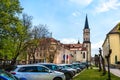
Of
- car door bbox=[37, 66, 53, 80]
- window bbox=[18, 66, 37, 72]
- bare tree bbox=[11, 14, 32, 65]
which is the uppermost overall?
bare tree bbox=[11, 14, 32, 65]

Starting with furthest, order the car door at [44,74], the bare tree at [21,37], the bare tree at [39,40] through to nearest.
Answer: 1. the bare tree at [39,40]
2. the bare tree at [21,37]
3. the car door at [44,74]

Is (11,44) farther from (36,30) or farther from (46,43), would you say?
(46,43)

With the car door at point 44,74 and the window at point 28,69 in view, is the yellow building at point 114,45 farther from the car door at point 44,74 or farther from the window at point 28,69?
the window at point 28,69

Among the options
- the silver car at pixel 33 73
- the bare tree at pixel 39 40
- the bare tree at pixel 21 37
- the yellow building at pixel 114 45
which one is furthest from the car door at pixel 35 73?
the yellow building at pixel 114 45

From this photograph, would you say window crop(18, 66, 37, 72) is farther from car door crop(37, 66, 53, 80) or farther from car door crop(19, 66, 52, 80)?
A: car door crop(37, 66, 53, 80)

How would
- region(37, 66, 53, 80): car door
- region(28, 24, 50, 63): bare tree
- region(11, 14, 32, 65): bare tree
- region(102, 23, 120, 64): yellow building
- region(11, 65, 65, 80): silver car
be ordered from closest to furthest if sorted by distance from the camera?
region(11, 65, 65, 80): silver car, region(37, 66, 53, 80): car door, region(11, 14, 32, 65): bare tree, region(28, 24, 50, 63): bare tree, region(102, 23, 120, 64): yellow building

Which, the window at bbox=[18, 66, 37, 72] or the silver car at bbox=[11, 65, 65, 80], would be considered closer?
the silver car at bbox=[11, 65, 65, 80]

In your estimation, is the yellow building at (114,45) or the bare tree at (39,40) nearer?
the bare tree at (39,40)

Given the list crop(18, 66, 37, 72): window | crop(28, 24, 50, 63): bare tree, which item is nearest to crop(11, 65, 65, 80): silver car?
crop(18, 66, 37, 72): window

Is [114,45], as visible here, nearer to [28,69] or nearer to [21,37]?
[21,37]

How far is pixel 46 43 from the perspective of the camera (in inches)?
3410

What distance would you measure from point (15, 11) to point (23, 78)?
120 ft

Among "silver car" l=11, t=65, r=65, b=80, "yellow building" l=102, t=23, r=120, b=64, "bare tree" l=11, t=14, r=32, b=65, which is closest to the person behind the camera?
"silver car" l=11, t=65, r=65, b=80

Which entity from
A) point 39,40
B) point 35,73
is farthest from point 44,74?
point 39,40
